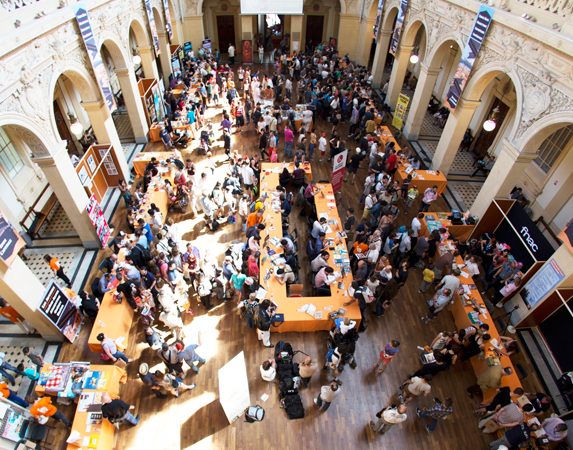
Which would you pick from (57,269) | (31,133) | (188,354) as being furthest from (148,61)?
(188,354)

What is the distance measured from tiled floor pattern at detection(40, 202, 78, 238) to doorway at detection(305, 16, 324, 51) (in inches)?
865

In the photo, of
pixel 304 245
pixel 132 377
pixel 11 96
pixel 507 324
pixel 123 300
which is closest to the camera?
pixel 11 96

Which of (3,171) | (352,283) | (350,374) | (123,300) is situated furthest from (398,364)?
(3,171)

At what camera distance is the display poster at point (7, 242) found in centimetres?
645

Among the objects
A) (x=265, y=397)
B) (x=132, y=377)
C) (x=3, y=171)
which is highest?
(x=3, y=171)

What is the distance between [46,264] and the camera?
1013 cm

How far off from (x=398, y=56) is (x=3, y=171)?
56.3ft

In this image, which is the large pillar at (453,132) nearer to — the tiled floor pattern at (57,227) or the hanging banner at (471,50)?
the hanging banner at (471,50)

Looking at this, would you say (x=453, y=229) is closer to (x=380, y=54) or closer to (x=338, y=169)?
(x=338, y=169)

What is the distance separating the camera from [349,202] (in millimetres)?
12469

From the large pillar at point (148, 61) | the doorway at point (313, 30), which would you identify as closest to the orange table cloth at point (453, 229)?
the large pillar at point (148, 61)

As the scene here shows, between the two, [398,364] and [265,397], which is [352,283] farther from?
[265,397]

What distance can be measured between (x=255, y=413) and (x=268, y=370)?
0.85 meters

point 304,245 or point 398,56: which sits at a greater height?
point 398,56
